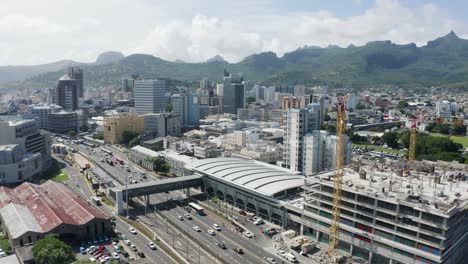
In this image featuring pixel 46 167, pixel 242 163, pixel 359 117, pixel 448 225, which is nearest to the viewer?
pixel 448 225

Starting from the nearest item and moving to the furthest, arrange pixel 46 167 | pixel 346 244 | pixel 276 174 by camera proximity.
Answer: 1. pixel 346 244
2. pixel 276 174
3. pixel 46 167

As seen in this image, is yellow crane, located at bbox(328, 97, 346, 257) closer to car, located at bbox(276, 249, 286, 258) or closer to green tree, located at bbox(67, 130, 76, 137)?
car, located at bbox(276, 249, 286, 258)

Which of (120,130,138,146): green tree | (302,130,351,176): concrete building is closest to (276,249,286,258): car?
(302,130,351,176): concrete building

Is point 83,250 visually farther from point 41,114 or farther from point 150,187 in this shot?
point 41,114

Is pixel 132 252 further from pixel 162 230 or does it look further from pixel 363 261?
pixel 363 261

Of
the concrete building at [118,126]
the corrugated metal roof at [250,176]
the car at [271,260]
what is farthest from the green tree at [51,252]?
the concrete building at [118,126]

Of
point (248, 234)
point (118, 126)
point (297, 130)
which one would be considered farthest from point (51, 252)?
point (118, 126)

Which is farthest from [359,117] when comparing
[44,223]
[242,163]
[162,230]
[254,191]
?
[44,223]
